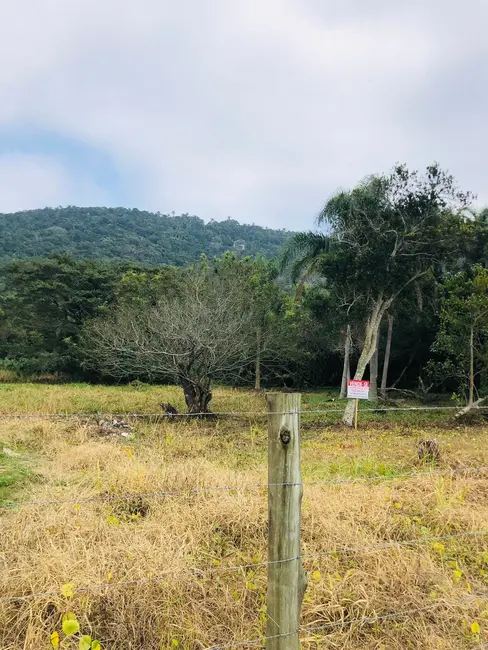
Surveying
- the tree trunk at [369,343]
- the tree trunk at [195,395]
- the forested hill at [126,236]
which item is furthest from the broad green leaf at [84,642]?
the forested hill at [126,236]

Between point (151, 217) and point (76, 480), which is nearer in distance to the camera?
point (76, 480)

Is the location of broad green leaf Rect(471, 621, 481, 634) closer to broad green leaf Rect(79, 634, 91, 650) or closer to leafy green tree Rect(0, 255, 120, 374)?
broad green leaf Rect(79, 634, 91, 650)

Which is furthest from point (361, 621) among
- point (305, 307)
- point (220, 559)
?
point (305, 307)

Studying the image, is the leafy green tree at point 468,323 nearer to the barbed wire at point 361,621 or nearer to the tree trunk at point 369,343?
the tree trunk at point 369,343

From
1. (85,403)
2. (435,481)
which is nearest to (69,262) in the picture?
(85,403)

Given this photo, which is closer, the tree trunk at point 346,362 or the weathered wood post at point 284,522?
the weathered wood post at point 284,522

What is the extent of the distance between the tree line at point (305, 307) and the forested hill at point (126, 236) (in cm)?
2068

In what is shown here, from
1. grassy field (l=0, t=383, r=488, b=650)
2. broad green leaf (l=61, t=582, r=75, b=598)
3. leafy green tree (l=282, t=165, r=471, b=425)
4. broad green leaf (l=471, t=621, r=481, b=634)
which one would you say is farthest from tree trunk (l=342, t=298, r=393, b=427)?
broad green leaf (l=61, t=582, r=75, b=598)

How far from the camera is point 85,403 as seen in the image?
627 inches

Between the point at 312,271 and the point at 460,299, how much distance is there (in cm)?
639

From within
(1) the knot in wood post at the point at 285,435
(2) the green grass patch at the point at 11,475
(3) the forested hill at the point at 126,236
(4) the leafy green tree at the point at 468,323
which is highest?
(3) the forested hill at the point at 126,236

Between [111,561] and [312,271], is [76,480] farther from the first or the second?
[312,271]

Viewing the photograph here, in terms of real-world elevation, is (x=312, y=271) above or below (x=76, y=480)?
above

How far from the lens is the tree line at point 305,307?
1377 cm
